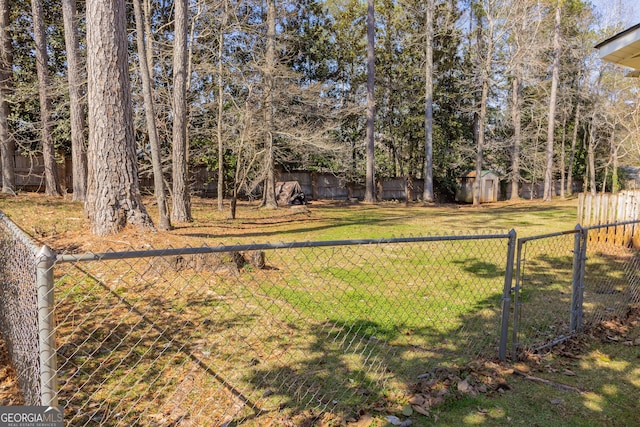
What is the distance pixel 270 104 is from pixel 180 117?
4150 millimetres

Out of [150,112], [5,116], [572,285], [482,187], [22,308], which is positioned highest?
[5,116]

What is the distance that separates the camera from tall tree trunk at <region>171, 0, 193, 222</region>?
9656 mm

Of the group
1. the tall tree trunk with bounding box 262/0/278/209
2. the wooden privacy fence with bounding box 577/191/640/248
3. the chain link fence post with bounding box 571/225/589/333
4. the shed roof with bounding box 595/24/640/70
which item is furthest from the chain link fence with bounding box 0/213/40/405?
the tall tree trunk with bounding box 262/0/278/209

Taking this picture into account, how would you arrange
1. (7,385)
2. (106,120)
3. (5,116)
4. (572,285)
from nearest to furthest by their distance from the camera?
1. (7,385)
2. (572,285)
3. (106,120)
4. (5,116)

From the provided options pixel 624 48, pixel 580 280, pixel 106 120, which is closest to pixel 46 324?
pixel 580 280

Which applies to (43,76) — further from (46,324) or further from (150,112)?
(46,324)

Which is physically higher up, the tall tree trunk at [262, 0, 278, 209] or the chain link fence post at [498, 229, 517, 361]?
the tall tree trunk at [262, 0, 278, 209]

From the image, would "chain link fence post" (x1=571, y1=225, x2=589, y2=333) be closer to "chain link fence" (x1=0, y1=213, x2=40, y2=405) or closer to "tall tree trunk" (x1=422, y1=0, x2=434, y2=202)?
"chain link fence" (x1=0, y1=213, x2=40, y2=405)

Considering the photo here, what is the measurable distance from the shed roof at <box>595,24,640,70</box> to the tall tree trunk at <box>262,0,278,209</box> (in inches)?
353

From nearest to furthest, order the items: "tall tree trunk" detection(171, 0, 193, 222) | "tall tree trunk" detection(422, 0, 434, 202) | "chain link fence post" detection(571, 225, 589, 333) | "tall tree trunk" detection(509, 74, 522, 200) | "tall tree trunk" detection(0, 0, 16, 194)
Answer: "chain link fence post" detection(571, 225, 589, 333) < "tall tree trunk" detection(171, 0, 193, 222) < "tall tree trunk" detection(0, 0, 16, 194) < "tall tree trunk" detection(422, 0, 434, 202) < "tall tree trunk" detection(509, 74, 522, 200)

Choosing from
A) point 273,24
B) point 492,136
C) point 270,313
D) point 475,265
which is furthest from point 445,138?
point 270,313

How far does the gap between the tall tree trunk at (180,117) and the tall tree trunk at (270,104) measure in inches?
132

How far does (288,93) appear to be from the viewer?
1399 cm

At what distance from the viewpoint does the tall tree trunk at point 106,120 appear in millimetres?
5949
